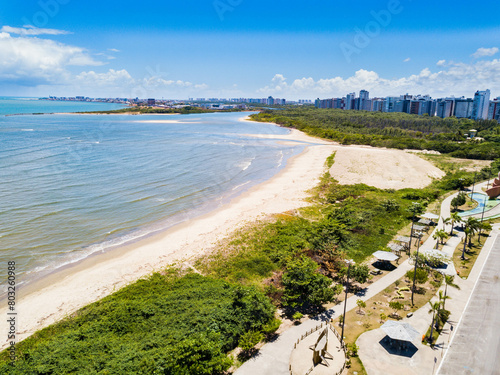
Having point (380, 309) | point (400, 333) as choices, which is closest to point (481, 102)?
point (380, 309)

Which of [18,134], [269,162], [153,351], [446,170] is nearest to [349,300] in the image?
[153,351]

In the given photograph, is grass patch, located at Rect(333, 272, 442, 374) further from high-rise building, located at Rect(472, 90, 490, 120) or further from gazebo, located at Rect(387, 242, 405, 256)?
high-rise building, located at Rect(472, 90, 490, 120)

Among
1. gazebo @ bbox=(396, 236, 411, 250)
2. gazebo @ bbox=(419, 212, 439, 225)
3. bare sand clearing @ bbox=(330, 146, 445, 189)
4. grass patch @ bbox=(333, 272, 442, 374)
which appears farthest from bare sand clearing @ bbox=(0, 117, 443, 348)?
grass patch @ bbox=(333, 272, 442, 374)

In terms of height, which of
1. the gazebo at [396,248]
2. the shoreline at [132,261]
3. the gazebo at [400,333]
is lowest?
the shoreline at [132,261]

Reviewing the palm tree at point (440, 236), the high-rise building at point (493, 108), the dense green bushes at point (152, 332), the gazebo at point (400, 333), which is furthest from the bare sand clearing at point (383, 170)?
the high-rise building at point (493, 108)

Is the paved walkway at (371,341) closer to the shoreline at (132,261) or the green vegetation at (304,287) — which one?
the green vegetation at (304,287)

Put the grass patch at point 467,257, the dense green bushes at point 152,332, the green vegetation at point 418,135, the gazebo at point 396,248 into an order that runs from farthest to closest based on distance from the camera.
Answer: the green vegetation at point 418,135, the gazebo at point 396,248, the grass patch at point 467,257, the dense green bushes at point 152,332

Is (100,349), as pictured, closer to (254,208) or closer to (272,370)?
(272,370)
